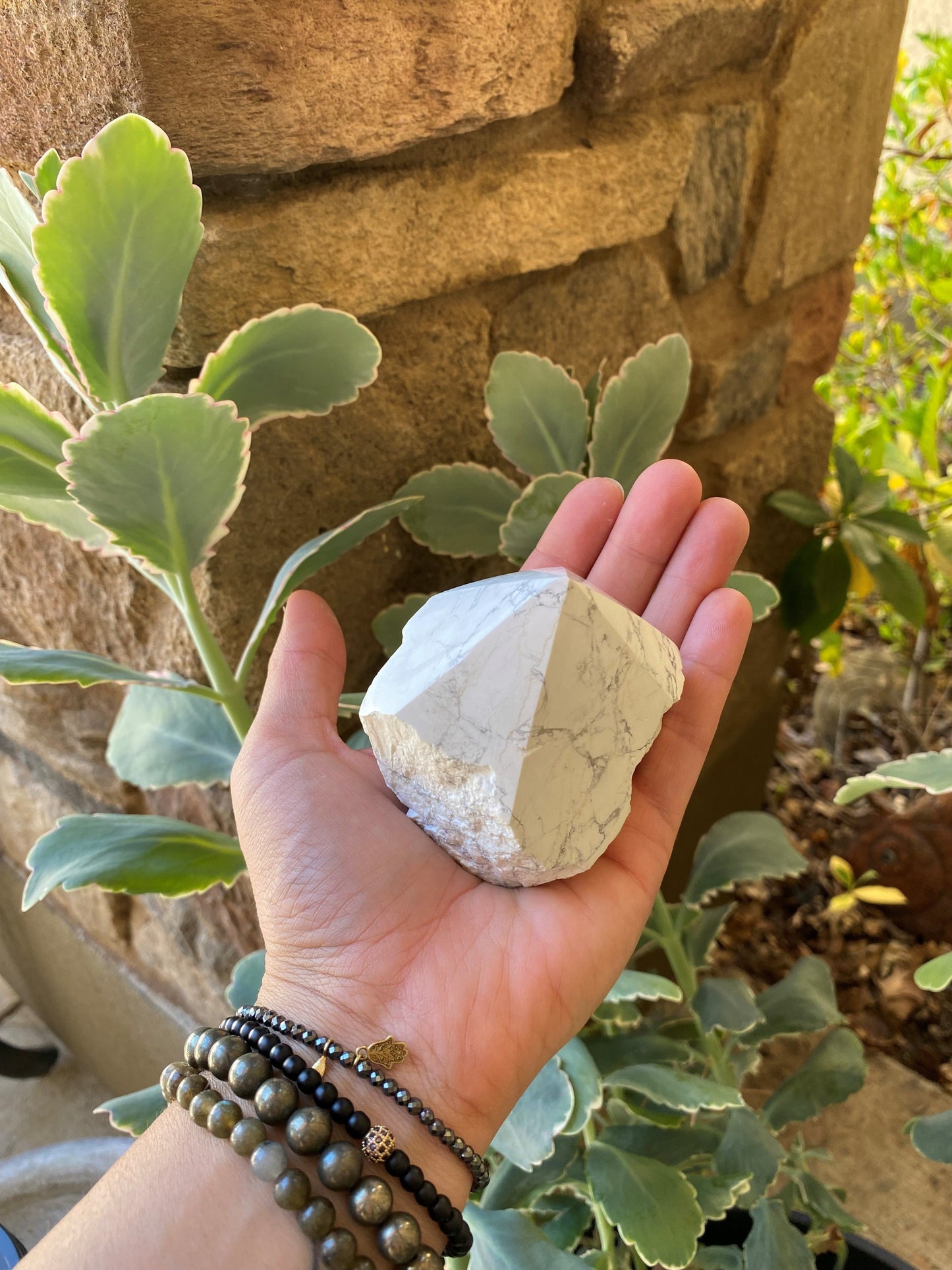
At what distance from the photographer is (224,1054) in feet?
2.09

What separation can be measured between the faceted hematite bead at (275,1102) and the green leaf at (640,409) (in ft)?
2.06

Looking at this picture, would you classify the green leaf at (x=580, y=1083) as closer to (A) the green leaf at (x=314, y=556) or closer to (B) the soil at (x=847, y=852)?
(A) the green leaf at (x=314, y=556)

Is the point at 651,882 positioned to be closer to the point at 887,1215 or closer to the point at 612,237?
the point at 612,237

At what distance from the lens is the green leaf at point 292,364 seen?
2.21ft

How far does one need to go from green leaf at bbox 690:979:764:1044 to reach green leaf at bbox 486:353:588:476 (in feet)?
2.02

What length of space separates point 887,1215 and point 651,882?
0.93 meters

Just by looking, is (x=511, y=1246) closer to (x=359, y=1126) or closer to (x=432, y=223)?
(x=359, y=1126)

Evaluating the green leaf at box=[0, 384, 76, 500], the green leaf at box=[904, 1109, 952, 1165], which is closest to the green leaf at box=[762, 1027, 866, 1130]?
the green leaf at box=[904, 1109, 952, 1165]

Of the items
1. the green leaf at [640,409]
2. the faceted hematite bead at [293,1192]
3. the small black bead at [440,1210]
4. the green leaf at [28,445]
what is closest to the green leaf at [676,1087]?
the small black bead at [440,1210]

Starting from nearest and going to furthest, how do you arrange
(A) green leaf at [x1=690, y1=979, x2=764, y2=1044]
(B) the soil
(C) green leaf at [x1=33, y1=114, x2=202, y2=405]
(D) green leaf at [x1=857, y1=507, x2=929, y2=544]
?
(C) green leaf at [x1=33, y1=114, x2=202, y2=405] < (A) green leaf at [x1=690, y1=979, x2=764, y2=1044] < (D) green leaf at [x1=857, y1=507, x2=929, y2=544] < (B) the soil

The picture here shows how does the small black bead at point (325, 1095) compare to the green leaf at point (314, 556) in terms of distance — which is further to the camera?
the green leaf at point (314, 556)

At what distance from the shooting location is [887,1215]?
1.33 metres

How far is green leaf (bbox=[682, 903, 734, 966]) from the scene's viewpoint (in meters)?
1.17

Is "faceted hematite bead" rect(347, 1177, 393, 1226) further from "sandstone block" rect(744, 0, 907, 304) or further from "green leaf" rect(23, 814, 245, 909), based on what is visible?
"sandstone block" rect(744, 0, 907, 304)
